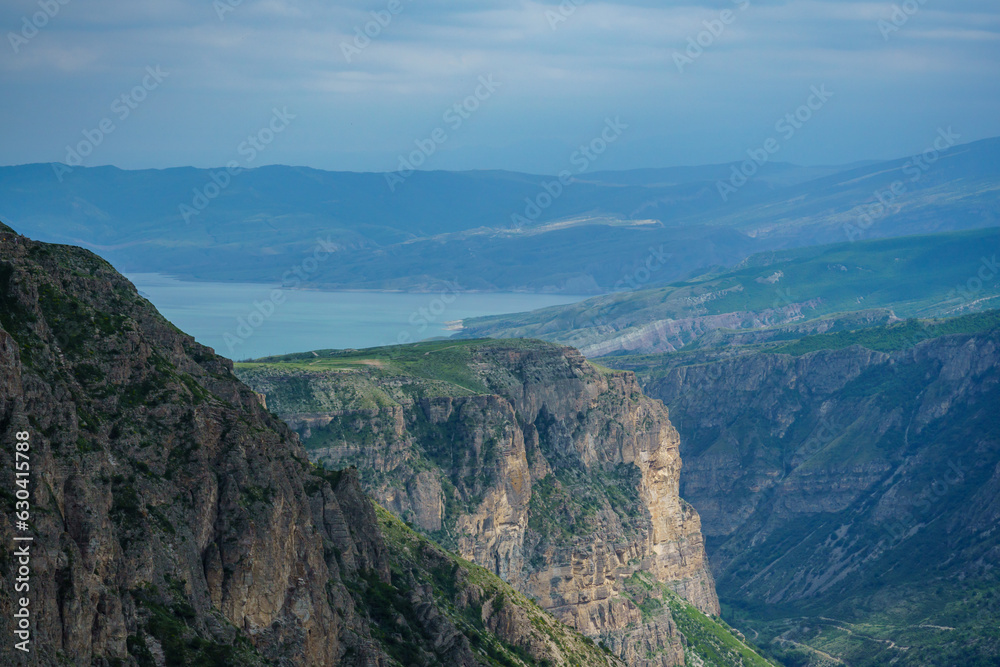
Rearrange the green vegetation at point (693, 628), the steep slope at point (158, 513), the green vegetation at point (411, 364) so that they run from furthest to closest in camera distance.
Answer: the green vegetation at point (693, 628)
the green vegetation at point (411, 364)
the steep slope at point (158, 513)

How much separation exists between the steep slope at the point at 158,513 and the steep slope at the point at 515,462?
61.1 meters

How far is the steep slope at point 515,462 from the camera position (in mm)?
145375

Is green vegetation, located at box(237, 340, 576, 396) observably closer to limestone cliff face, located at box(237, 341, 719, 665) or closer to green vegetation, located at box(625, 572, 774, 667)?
limestone cliff face, located at box(237, 341, 719, 665)

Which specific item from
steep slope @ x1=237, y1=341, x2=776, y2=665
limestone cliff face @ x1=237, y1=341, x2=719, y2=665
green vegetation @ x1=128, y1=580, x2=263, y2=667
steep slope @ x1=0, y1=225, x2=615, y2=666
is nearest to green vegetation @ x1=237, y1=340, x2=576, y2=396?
steep slope @ x1=237, y1=341, x2=776, y2=665

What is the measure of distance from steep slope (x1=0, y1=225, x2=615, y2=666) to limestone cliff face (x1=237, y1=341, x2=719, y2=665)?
199 feet

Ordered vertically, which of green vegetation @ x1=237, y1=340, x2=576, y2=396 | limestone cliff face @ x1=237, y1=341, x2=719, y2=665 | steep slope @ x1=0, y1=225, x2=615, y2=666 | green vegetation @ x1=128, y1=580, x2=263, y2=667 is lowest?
green vegetation @ x1=128, y1=580, x2=263, y2=667

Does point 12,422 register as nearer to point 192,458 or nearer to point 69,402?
point 69,402

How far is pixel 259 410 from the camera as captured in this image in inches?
3194

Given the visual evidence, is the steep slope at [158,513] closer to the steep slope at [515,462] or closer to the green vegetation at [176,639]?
the green vegetation at [176,639]

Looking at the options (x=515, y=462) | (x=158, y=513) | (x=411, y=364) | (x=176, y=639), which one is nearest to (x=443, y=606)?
(x=158, y=513)

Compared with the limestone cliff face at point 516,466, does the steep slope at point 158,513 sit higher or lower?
lower

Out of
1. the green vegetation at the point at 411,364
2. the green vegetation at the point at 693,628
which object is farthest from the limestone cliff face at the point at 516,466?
the green vegetation at the point at 693,628

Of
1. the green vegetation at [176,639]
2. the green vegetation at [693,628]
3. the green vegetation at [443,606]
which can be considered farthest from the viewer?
the green vegetation at [693,628]

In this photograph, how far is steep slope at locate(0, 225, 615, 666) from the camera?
158ft
